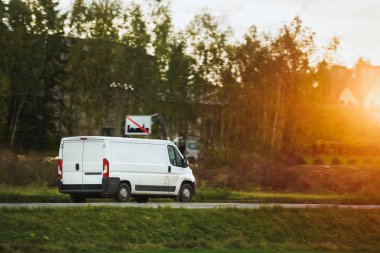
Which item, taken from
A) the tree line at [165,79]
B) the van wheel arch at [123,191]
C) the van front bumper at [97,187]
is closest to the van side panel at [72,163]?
the van front bumper at [97,187]

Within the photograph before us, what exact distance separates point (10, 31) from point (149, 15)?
38.0ft

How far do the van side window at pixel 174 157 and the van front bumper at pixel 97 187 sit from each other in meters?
3.02

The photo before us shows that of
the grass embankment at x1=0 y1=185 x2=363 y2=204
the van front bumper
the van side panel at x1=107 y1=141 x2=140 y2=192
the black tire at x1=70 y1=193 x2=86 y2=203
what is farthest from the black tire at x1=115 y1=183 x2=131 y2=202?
the grass embankment at x1=0 y1=185 x2=363 y2=204

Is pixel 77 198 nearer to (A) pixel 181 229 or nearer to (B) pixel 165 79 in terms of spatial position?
(A) pixel 181 229

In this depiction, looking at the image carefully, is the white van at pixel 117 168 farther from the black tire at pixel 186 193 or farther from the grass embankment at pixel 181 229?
the grass embankment at pixel 181 229

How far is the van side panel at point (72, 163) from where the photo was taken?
27.6m

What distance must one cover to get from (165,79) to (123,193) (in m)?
37.4

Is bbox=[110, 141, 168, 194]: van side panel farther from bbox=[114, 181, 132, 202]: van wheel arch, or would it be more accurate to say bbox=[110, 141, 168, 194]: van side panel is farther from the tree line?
the tree line

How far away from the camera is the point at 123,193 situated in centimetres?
2834

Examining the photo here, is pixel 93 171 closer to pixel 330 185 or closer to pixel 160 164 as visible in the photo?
pixel 160 164

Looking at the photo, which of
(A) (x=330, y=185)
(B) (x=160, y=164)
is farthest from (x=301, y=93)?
(B) (x=160, y=164)

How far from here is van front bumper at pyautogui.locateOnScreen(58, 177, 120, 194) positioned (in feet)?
89.9

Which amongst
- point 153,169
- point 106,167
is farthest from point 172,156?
point 106,167

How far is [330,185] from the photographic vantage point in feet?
152
